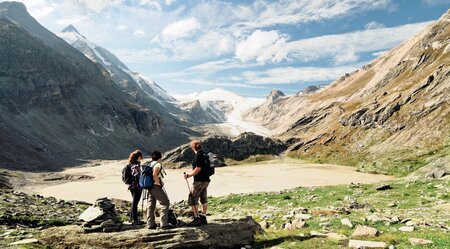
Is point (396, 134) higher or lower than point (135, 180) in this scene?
higher

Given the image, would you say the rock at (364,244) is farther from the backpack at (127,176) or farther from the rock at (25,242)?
the rock at (25,242)

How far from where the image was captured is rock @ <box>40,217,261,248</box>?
54.9ft

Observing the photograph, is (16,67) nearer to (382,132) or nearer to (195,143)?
(382,132)

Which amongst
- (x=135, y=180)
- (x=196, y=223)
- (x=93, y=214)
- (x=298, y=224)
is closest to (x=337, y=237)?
(x=298, y=224)

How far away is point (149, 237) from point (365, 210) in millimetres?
19224

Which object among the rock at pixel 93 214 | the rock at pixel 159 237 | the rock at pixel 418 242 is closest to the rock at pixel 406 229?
the rock at pixel 418 242

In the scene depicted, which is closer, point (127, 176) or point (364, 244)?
point (364, 244)

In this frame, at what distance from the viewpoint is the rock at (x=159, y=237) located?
1673 centimetres

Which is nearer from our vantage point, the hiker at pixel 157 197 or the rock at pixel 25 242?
the rock at pixel 25 242

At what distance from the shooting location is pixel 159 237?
16.9 m

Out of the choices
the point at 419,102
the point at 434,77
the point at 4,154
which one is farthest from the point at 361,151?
the point at 4,154

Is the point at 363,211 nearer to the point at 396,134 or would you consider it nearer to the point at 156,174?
the point at 156,174

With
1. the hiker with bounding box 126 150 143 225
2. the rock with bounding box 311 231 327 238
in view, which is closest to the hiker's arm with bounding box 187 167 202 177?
the hiker with bounding box 126 150 143 225

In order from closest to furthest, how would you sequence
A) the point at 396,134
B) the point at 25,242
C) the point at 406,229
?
the point at 25,242 → the point at 406,229 → the point at 396,134
